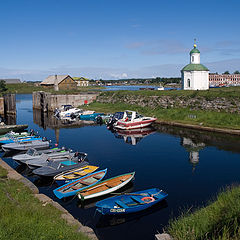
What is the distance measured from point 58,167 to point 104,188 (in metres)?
5.32

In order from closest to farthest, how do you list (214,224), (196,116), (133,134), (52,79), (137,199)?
(214,224) < (137,199) < (133,134) < (196,116) < (52,79)

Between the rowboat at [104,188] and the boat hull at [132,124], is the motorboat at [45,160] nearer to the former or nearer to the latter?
the rowboat at [104,188]

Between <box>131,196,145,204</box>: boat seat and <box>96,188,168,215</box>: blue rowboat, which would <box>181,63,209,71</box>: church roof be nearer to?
<box>96,188,168,215</box>: blue rowboat

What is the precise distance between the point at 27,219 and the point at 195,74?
2152 inches

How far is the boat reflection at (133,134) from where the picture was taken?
3659 cm

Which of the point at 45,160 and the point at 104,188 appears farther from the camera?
the point at 45,160

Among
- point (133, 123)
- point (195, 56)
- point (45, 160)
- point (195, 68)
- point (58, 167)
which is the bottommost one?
point (58, 167)

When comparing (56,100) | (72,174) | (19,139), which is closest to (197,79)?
(56,100)

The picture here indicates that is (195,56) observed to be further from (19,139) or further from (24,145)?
(24,145)

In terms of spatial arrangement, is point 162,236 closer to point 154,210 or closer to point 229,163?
point 154,210

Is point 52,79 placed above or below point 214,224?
above

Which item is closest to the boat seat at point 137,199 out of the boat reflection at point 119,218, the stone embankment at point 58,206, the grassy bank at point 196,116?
the boat reflection at point 119,218

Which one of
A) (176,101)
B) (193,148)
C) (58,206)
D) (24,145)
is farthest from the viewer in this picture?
(176,101)

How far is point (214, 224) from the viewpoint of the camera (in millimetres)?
11719
